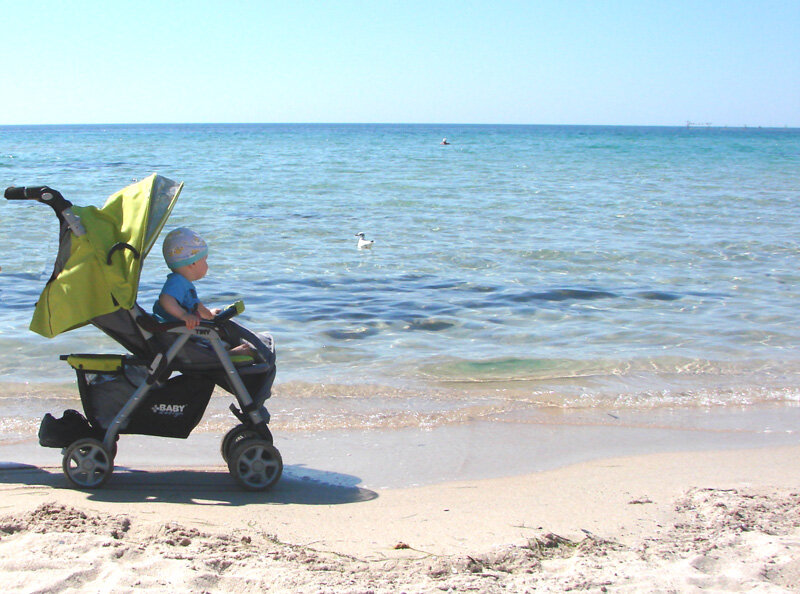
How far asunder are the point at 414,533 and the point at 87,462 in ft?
5.24

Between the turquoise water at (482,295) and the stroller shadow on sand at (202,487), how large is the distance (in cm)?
110

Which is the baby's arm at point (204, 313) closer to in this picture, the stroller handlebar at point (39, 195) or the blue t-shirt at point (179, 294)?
the blue t-shirt at point (179, 294)

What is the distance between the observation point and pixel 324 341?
23.0 ft

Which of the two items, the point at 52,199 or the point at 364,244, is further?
the point at 364,244

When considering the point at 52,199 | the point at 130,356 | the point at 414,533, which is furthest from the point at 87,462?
the point at 414,533

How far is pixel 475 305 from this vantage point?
839 cm

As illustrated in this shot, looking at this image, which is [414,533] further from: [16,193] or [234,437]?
[16,193]

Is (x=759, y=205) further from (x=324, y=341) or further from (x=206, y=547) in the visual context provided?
(x=206, y=547)

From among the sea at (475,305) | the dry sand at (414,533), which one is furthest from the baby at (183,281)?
the sea at (475,305)

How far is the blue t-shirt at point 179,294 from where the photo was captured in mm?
3811

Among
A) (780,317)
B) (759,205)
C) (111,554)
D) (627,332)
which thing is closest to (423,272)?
(627,332)

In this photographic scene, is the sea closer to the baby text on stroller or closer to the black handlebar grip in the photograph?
the baby text on stroller

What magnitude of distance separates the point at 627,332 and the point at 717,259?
4.45 m

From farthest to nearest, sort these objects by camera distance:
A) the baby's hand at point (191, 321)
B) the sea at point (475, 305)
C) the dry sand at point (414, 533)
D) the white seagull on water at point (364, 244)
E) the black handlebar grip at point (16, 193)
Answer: the white seagull on water at point (364, 244) → the sea at point (475, 305) → the baby's hand at point (191, 321) → the black handlebar grip at point (16, 193) → the dry sand at point (414, 533)
